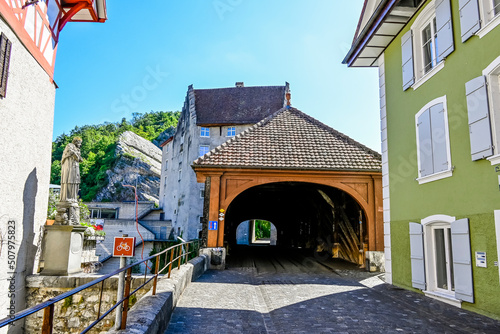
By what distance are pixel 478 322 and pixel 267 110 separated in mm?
32705

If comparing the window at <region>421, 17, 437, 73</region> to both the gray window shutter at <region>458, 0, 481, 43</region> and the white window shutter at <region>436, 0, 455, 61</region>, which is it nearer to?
the white window shutter at <region>436, 0, 455, 61</region>

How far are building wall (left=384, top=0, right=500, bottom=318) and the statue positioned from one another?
8823mm

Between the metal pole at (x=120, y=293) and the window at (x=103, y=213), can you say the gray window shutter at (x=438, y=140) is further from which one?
the window at (x=103, y=213)

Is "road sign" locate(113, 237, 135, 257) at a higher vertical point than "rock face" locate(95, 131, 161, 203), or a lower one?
lower

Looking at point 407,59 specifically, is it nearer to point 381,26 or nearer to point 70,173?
point 381,26

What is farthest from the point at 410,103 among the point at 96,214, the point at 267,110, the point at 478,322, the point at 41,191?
the point at 96,214

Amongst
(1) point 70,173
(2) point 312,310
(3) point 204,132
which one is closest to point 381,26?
(2) point 312,310

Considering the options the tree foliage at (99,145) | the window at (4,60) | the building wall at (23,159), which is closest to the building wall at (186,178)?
the tree foliage at (99,145)

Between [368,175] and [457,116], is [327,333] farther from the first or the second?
[368,175]

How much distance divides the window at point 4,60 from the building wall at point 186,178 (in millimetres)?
25576

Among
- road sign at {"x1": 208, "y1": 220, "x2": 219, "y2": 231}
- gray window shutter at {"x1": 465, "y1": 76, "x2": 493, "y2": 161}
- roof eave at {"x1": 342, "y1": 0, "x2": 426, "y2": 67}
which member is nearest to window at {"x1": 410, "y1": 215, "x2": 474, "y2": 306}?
gray window shutter at {"x1": 465, "y1": 76, "x2": 493, "y2": 161}

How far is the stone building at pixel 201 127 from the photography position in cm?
3541

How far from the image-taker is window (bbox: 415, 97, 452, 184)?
305 inches

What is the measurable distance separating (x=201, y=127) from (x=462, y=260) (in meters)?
32.0
